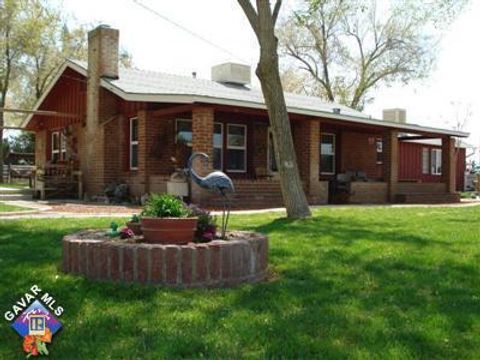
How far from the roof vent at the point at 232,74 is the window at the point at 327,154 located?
3.48m

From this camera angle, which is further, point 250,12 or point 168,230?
point 250,12

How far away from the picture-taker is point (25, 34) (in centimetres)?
3041

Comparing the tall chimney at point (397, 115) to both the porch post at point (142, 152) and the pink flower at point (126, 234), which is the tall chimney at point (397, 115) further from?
the pink flower at point (126, 234)

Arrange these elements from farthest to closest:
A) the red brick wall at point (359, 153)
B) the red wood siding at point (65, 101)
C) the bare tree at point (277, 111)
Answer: the red brick wall at point (359, 153) < the red wood siding at point (65, 101) < the bare tree at point (277, 111)

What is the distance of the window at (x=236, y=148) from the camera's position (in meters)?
17.4

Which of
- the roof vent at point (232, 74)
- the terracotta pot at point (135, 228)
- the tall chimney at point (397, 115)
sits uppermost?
the roof vent at point (232, 74)

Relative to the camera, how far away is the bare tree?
9.96m

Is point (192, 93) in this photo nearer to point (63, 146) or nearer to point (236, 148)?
point (236, 148)

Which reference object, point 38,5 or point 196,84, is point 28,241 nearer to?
point 196,84

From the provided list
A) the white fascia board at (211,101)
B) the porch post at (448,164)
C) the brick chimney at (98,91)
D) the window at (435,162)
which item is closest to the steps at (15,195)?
the brick chimney at (98,91)

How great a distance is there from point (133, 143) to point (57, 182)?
102 inches

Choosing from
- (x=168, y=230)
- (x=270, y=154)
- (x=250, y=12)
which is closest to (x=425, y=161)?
(x=270, y=154)

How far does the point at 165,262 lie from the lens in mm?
4613

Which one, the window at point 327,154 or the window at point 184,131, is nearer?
the window at point 184,131
